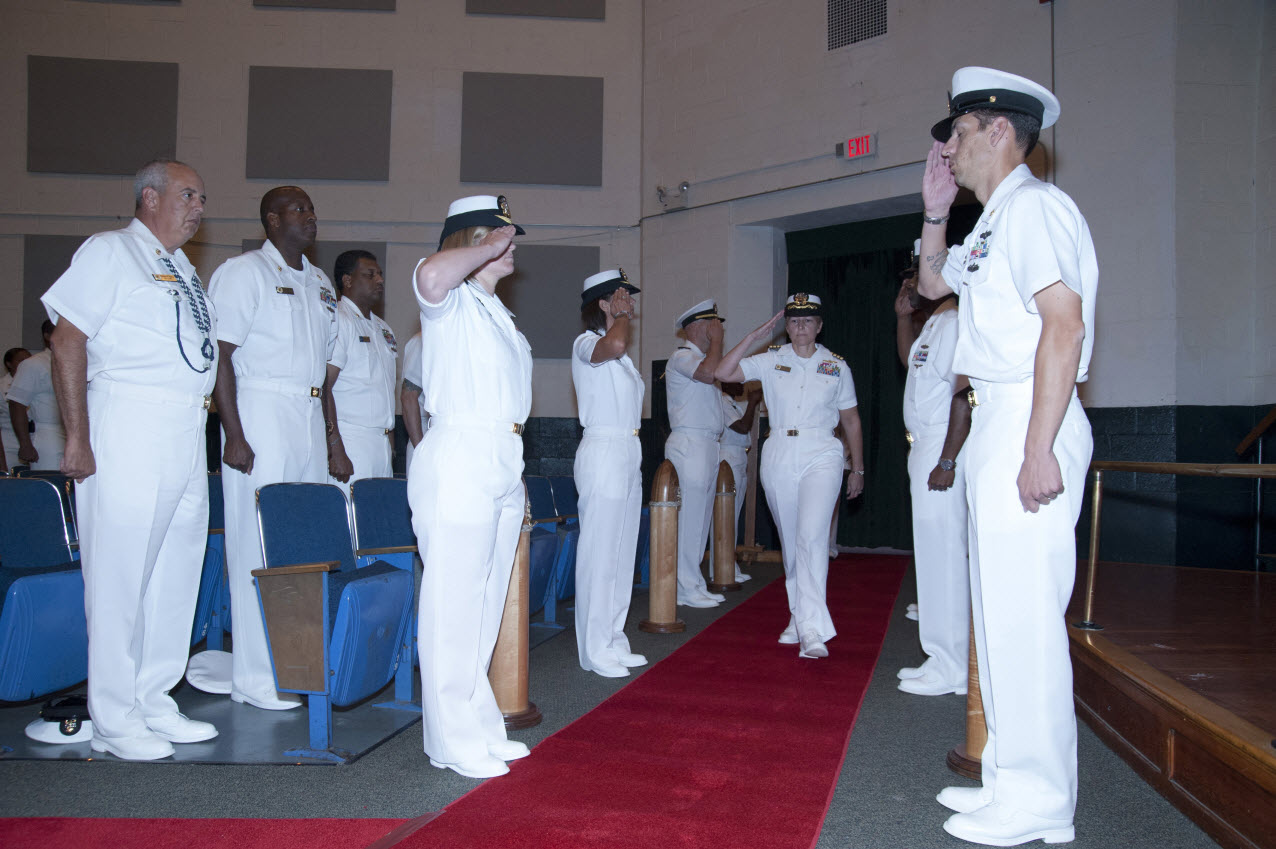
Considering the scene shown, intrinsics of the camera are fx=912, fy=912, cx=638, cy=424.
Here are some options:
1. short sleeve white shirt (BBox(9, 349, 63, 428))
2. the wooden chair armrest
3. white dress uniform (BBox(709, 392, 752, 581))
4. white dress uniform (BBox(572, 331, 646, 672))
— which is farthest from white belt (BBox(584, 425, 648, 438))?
short sleeve white shirt (BBox(9, 349, 63, 428))

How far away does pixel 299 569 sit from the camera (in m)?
3.02

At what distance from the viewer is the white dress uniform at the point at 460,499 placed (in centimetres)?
282

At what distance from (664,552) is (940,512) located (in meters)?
1.63

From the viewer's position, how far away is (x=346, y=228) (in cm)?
987

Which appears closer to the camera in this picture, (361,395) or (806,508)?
(806,508)

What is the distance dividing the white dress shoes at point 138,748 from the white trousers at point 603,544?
1861 mm

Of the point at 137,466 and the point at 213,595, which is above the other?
the point at 137,466

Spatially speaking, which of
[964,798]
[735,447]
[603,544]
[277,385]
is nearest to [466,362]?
[277,385]

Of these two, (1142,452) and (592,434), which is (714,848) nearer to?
(592,434)

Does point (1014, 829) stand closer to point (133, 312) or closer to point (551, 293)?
point (133, 312)

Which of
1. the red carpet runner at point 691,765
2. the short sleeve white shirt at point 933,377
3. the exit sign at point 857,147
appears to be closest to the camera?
the red carpet runner at point 691,765

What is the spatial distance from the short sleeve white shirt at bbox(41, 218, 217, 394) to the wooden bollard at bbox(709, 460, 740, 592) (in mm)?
4452

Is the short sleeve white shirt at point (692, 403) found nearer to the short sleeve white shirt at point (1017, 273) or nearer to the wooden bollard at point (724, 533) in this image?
the wooden bollard at point (724, 533)

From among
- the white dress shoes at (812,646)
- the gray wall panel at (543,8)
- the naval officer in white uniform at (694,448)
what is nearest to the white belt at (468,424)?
the white dress shoes at (812,646)
